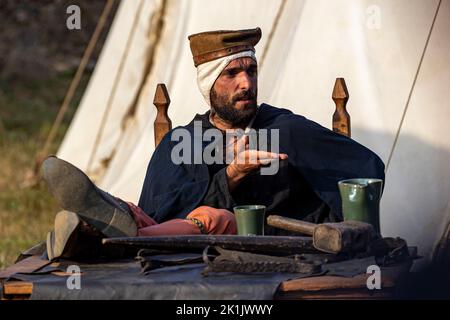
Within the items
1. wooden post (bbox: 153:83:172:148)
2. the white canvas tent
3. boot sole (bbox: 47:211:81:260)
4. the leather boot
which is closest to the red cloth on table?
the leather boot

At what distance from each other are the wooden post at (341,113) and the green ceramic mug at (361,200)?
2.92 feet

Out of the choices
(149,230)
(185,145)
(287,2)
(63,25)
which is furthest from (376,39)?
(63,25)

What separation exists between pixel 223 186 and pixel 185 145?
13.3 inches

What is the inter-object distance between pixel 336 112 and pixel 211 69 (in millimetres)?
556

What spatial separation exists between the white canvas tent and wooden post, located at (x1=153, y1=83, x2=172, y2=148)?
0.93 m

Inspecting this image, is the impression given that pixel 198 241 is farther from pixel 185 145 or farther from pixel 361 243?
pixel 185 145

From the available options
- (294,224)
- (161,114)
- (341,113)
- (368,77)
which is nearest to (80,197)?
(294,224)

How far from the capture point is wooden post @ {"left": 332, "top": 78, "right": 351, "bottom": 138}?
454cm

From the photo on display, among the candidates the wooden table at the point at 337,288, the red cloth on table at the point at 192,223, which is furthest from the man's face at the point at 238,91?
the wooden table at the point at 337,288

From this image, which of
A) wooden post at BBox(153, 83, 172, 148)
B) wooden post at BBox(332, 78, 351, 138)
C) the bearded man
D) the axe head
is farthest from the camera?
wooden post at BBox(153, 83, 172, 148)

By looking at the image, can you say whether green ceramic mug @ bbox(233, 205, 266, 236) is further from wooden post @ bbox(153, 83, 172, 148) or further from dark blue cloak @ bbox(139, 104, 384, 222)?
wooden post @ bbox(153, 83, 172, 148)

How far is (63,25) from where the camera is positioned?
12516mm

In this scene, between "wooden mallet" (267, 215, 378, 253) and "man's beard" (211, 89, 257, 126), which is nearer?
"wooden mallet" (267, 215, 378, 253)

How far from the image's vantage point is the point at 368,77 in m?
5.27
